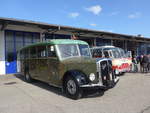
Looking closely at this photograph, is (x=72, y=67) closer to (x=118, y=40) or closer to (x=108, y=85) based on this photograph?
(x=108, y=85)

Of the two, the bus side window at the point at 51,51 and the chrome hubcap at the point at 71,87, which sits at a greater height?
the bus side window at the point at 51,51

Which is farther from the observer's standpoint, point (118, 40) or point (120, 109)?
point (118, 40)

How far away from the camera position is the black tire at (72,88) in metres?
5.31

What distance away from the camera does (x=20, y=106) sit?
499 cm

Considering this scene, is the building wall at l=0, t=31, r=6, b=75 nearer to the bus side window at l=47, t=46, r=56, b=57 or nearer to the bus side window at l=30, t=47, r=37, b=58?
the bus side window at l=30, t=47, r=37, b=58

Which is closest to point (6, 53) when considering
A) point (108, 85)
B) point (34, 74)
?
point (34, 74)

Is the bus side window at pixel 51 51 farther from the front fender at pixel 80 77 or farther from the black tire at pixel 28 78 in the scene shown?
the black tire at pixel 28 78

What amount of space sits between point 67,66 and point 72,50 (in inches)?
38.6

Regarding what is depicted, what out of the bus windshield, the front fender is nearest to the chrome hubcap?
the front fender

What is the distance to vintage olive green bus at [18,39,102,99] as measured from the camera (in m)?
5.37

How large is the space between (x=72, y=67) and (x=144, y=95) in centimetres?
303

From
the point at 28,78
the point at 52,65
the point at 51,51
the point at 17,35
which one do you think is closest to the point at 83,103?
the point at 52,65

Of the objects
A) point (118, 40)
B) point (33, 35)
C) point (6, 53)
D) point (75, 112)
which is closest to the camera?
point (75, 112)

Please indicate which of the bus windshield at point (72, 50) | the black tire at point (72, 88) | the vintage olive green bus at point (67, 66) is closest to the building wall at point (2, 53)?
the vintage olive green bus at point (67, 66)
